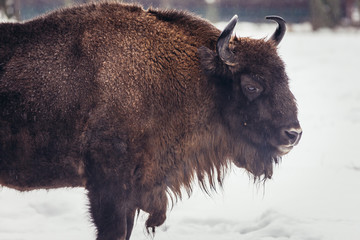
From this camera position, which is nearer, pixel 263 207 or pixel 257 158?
pixel 257 158

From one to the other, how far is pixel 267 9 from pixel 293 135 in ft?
54.3

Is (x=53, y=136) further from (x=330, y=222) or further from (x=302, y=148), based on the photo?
(x=302, y=148)

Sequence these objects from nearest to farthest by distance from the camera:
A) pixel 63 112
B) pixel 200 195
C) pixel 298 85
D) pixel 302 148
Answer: pixel 63 112 → pixel 200 195 → pixel 302 148 → pixel 298 85

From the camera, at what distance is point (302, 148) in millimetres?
6305

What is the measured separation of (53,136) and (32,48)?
0.64 meters

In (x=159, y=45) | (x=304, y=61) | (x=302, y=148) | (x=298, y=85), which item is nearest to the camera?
(x=159, y=45)

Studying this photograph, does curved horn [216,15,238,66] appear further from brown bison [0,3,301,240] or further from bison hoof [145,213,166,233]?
bison hoof [145,213,166,233]

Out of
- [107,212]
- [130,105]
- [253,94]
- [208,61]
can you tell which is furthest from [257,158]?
[107,212]

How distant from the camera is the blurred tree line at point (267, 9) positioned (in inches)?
660

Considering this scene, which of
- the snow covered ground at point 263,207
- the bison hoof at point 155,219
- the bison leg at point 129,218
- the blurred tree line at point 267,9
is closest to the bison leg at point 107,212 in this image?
the bison leg at point 129,218

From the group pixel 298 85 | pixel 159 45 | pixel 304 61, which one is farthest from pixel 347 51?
pixel 159 45

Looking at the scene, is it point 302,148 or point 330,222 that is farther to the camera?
point 302,148

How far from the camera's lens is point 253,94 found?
3.40 metres

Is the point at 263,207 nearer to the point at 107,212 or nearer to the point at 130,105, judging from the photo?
the point at 107,212
